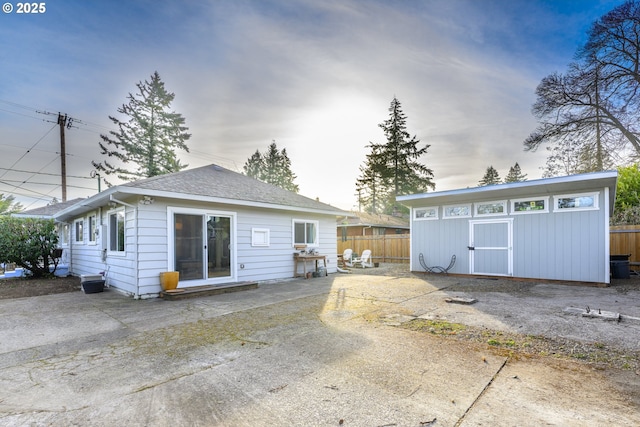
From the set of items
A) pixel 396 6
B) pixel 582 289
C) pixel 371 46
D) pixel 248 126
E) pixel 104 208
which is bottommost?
pixel 582 289

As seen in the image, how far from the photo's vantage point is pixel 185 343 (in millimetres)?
3629

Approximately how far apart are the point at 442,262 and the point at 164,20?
10672mm

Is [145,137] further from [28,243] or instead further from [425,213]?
[425,213]

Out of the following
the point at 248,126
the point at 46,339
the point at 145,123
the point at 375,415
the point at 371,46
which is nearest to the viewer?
the point at 375,415

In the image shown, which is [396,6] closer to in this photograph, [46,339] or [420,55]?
[420,55]

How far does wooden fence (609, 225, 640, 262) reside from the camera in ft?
31.2

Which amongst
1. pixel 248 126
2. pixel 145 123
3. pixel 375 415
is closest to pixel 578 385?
pixel 375 415

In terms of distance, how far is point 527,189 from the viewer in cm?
816

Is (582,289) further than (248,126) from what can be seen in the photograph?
No

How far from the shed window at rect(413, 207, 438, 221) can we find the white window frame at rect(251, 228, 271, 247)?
5.49 meters

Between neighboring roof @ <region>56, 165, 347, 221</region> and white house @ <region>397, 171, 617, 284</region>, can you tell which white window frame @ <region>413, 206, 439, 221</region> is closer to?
white house @ <region>397, 171, 617, 284</region>

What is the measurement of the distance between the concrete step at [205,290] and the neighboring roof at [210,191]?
2.06 meters

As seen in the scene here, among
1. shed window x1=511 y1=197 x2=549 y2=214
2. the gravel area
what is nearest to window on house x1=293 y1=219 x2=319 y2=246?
the gravel area

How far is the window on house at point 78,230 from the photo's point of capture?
1054 centimetres
